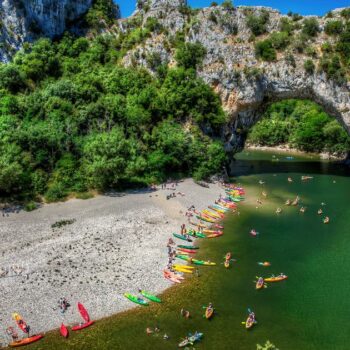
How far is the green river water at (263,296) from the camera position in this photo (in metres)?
24.6

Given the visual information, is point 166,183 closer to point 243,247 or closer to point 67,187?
point 67,187

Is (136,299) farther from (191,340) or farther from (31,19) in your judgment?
(31,19)

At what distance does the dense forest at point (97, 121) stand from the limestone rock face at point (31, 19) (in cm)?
305

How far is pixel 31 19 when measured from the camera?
75812 mm

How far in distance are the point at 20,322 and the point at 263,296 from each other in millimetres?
18722

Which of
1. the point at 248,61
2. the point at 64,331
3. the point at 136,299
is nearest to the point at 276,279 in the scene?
the point at 136,299

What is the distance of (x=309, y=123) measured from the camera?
107 m

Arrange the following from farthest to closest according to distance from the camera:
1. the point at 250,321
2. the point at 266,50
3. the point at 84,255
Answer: the point at 266,50
the point at 84,255
the point at 250,321

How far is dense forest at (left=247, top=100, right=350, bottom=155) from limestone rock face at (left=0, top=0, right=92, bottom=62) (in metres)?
67.3

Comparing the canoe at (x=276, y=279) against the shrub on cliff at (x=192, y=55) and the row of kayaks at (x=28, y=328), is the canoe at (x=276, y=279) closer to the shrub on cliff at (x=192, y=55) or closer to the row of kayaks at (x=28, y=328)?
the row of kayaks at (x=28, y=328)

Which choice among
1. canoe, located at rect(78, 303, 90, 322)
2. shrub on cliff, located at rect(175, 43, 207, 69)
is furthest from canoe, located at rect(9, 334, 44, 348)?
shrub on cliff, located at rect(175, 43, 207, 69)

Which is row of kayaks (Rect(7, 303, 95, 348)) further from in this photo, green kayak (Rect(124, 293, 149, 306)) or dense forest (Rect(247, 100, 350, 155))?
dense forest (Rect(247, 100, 350, 155))

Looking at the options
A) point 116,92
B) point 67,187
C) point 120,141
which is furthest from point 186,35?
point 67,187

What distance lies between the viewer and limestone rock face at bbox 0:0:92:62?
7169cm
